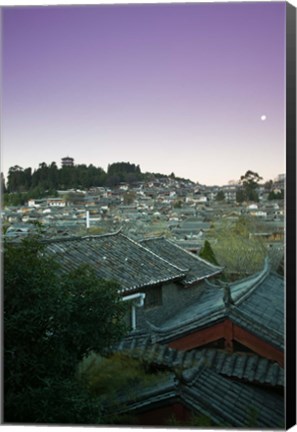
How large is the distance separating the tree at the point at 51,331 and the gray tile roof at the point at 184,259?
1.24ft

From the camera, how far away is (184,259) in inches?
161

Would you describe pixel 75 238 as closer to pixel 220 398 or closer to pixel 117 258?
pixel 117 258

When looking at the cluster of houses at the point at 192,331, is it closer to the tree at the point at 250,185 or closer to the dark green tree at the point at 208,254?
the dark green tree at the point at 208,254

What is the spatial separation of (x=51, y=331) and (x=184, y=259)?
951 mm

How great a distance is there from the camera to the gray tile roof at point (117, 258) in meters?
4.11

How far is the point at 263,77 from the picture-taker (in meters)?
3.96

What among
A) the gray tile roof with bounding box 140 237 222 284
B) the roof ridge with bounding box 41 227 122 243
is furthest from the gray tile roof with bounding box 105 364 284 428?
the roof ridge with bounding box 41 227 122 243

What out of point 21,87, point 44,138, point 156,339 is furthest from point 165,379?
point 21,87

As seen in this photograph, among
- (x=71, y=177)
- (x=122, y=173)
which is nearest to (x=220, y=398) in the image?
(x=122, y=173)

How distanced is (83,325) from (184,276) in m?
0.71

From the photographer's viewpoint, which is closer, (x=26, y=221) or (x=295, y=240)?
(x=295, y=240)

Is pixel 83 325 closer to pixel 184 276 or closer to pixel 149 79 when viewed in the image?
pixel 184 276

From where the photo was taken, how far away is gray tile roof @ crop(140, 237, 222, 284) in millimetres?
4023

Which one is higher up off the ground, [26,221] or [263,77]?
[263,77]
